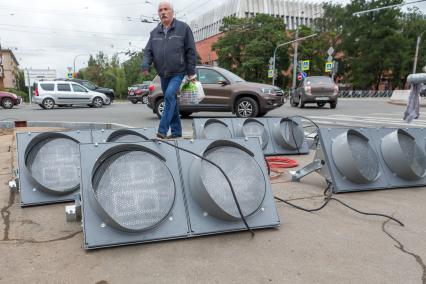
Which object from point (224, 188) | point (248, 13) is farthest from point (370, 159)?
point (248, 13)

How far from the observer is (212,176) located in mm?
2383

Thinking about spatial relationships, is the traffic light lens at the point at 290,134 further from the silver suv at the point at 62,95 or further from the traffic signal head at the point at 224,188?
the silver suv at the point at 62,95

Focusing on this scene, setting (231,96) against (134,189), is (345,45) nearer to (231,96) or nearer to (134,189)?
(231,96)

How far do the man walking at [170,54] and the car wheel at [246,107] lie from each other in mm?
5248

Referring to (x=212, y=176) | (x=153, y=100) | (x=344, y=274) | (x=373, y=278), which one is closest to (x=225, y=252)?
(x=212, y=176)

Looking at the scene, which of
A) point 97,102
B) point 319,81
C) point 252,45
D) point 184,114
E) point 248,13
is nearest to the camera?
point 184,114

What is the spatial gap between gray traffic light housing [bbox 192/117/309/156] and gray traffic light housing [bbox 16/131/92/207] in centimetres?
217

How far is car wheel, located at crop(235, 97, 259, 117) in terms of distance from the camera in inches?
409

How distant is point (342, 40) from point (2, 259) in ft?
216

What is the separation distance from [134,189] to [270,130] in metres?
3.56

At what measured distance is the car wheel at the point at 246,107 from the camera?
409 inches

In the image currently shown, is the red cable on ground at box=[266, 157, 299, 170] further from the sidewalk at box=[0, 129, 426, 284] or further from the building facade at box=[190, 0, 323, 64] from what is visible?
the building facade at box=[190, 0, 323, 64]

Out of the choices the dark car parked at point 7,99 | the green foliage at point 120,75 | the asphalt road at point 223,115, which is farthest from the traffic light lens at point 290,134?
the green foliage at point 120,75

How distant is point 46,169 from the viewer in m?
2.98
